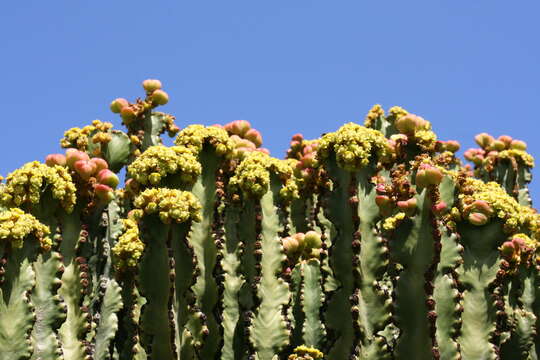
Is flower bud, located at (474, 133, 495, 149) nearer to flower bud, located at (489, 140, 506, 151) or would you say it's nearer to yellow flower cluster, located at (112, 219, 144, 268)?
flower bud, located at (489, 140, 506, 151)

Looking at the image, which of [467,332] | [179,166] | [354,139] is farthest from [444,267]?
[179,166]

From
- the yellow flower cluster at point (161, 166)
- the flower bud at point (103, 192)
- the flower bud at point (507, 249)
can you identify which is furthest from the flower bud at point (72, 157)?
the flower bud at point (507, 249)

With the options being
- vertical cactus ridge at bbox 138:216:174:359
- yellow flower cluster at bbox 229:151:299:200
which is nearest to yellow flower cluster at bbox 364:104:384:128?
yellow flower cluster at bbox 229:151:299:200

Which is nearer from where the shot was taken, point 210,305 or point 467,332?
point 467,332

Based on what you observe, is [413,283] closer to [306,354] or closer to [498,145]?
[306,354]

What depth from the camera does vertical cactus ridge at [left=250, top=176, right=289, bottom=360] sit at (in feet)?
18.8

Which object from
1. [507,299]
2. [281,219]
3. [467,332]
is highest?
[281,219]

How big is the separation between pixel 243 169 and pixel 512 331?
2367 mm

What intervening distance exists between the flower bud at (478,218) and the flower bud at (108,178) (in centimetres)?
252

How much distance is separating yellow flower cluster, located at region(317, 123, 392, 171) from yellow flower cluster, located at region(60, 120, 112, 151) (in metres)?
2.19

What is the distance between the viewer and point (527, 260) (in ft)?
21.9

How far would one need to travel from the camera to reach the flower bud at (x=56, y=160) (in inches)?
252

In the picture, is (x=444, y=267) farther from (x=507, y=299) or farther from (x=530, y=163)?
(x=530, y=163)

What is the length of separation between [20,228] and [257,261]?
5.28ft
